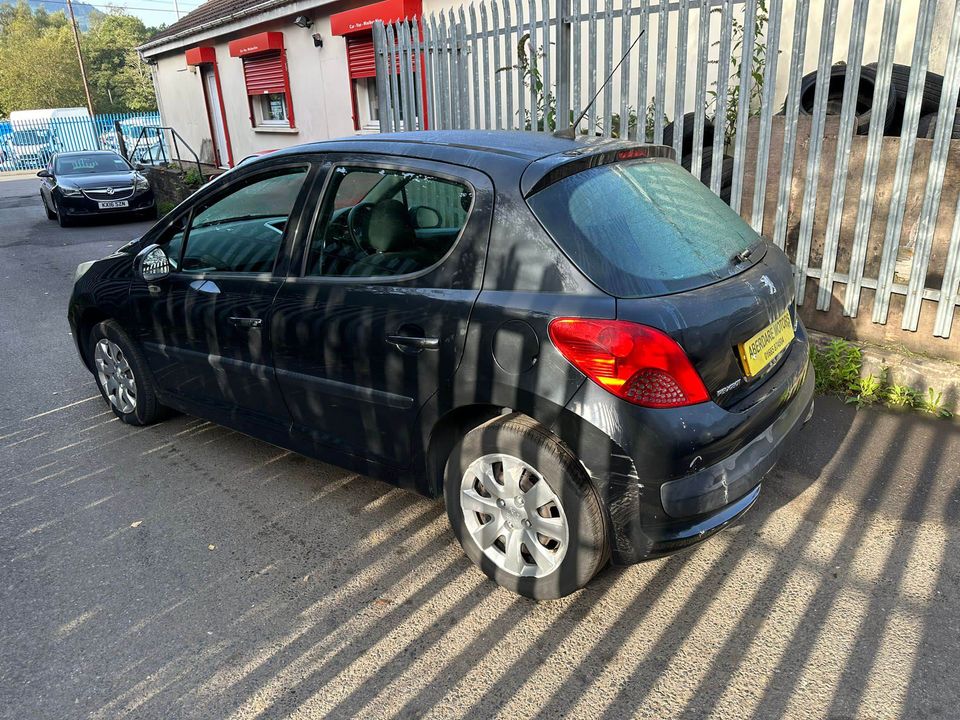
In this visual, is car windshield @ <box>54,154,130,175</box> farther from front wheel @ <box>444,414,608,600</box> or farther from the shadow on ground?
front wheel @ <box>444,414,608,600</box>

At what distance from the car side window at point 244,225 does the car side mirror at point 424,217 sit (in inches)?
24.7

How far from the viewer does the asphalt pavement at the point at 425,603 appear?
7.32 feet

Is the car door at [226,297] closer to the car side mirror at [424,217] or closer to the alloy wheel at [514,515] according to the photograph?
the car side mirror at [424,217]

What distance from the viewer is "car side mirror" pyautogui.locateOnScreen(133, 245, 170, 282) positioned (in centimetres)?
369

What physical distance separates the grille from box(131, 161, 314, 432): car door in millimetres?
10367

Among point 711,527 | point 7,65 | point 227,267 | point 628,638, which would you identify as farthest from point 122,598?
point 7,65

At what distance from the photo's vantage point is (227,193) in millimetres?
3498

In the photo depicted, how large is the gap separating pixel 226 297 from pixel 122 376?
136 centimetres

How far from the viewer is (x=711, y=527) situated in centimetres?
243

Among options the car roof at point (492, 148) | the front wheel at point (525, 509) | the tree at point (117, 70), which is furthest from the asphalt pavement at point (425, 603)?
the tree at point (117, 70)

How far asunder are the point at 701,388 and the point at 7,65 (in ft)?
230

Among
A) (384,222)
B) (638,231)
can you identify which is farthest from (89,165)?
(638,231)

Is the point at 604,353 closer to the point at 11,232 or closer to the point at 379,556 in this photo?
the point at 379,556

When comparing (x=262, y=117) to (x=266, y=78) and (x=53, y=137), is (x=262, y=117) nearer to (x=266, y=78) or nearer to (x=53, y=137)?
(x=266, y=78)
